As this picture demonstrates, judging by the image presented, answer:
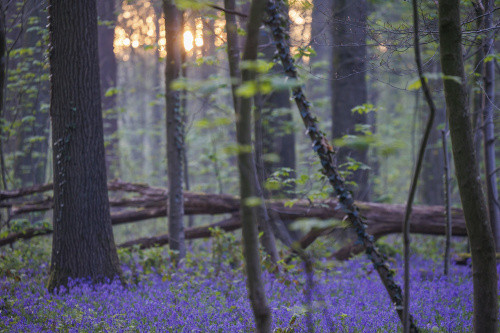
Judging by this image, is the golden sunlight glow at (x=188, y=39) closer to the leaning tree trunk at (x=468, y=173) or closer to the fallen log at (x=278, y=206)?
the fallen log at (x=278, y=206)

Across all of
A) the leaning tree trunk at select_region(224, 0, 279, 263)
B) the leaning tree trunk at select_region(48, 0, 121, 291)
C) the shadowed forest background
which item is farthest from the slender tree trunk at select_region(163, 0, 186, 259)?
the leaning tree trunk at select_region(48, 0, 121, 291)

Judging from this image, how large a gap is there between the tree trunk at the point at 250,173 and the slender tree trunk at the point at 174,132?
567 centimetres

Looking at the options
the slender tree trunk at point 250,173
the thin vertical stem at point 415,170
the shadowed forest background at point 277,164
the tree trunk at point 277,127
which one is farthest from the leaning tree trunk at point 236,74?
the tree trunk at point 277,127

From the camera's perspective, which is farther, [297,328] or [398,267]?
[398,267]

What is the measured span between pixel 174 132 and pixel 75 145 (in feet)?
7.52

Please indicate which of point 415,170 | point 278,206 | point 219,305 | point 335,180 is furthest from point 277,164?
point 415,170

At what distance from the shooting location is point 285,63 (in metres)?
4.05

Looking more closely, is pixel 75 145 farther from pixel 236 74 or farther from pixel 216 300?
pixel 216 300

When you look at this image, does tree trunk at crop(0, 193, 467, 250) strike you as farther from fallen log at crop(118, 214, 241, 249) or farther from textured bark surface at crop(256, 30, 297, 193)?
textured bark surface at crop(256, 30, 297, 193)

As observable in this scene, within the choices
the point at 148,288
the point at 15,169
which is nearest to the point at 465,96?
the point at 148,288

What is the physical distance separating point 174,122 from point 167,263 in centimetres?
286

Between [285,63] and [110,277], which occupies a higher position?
[285,63]

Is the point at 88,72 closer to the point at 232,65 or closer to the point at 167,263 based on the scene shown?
the point at 232,65

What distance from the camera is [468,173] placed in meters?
3.29
